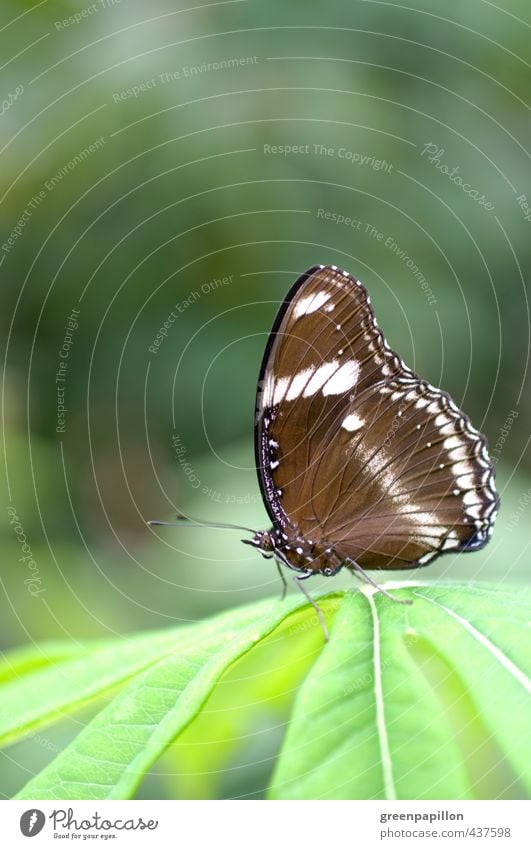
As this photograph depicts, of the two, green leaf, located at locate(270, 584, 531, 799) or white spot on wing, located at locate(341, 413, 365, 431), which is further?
white spot on wing, located at locate(341, 413, 365, 431)

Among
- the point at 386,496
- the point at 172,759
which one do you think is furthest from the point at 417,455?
the point at 172,759

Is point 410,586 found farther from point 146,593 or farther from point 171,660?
point 146,593

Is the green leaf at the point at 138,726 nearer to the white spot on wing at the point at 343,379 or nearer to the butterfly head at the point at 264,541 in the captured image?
the butterfly head at the point at 264,541

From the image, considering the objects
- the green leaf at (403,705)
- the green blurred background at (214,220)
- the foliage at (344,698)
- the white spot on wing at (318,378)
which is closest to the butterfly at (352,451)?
the white spot on wing at (318,378)

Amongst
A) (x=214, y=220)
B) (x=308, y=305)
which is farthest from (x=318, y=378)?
(x=214, y=220)

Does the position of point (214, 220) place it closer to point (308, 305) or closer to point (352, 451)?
point (308, 305)

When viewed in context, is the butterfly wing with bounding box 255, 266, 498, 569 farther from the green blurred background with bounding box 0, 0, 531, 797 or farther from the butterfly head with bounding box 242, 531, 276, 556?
the green blurred background with bounding box 0, 0, 531, 797

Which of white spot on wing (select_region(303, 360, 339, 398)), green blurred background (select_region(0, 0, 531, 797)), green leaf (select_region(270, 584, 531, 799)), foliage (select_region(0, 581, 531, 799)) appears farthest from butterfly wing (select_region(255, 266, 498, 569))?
green blurred background (select_region(0, 0, 531, 797))
